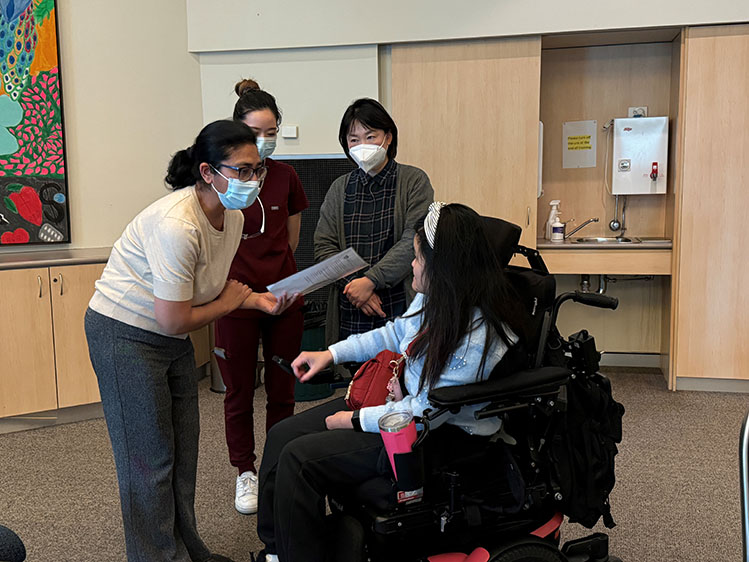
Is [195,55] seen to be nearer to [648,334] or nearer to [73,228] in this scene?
[73,228]

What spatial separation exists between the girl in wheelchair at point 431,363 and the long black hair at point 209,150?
535 mm

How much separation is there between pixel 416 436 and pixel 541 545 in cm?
44

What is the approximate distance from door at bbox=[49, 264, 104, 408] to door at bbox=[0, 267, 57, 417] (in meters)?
0.04

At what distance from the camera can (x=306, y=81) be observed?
4.07 meters

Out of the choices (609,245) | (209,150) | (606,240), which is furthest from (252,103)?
(606,240)

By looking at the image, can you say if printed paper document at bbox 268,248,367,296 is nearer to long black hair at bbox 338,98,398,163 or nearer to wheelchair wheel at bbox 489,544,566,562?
long black hair at bbox 338,98,398,163

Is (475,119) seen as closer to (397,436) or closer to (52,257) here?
(52,257)

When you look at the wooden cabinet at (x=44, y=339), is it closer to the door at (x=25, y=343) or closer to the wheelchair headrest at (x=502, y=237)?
the door at (x=25, y=343)

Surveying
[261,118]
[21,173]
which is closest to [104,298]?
[261,118]

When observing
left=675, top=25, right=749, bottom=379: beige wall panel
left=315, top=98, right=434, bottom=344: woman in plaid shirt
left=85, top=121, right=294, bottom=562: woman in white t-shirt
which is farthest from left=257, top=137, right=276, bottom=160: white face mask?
left=675, top=25, right=749, bottom=379: beige wall panel

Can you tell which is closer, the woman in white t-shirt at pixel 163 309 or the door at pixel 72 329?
the woman in white t-shirt at pixel 163 309

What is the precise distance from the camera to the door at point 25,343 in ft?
10.6

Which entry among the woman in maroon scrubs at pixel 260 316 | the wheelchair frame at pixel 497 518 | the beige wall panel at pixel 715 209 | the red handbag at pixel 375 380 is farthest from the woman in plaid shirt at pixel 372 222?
the beige wall panel at pixel 715 209

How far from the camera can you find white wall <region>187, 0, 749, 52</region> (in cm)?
367
